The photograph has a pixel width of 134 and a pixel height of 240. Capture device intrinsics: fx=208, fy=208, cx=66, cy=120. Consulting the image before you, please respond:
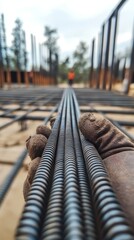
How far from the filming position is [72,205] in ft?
1.73

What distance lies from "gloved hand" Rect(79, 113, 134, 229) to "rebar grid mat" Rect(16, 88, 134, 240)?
7 centimetres

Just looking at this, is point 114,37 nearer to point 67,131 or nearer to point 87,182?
point 67,131

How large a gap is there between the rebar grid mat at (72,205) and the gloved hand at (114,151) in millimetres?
71

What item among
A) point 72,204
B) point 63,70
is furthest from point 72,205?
point 63,70

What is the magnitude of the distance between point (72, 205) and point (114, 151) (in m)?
0.43

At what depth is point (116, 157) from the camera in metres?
0.86

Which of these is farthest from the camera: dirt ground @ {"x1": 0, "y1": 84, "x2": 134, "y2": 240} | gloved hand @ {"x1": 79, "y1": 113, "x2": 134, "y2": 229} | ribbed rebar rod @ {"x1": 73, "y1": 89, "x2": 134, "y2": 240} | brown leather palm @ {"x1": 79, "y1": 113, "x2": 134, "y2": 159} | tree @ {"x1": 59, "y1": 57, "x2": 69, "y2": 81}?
tree @ {"x1": 59, "y1": 57, "x2": 69, "y2": 81}

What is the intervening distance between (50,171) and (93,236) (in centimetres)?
35

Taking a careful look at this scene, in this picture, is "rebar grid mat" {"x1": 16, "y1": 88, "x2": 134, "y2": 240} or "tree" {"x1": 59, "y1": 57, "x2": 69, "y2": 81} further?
"tree" {"x1": 59, "y1": 57, "x2": 69, "y2": 81}

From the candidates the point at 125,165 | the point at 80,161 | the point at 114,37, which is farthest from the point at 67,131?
the point at 114,37

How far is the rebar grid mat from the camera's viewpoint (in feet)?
1.46

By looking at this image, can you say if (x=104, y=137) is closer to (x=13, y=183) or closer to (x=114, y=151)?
(x=114, y=151)

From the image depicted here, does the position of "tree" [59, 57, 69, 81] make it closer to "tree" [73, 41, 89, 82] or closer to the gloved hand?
"tree" [73, 41, 89, 82]

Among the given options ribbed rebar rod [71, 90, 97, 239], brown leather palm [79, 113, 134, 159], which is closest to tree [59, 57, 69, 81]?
brown leather palm [79, 113, 134, 159]
